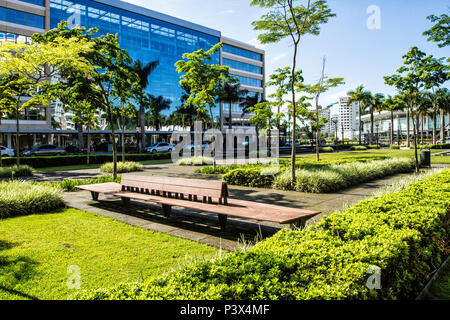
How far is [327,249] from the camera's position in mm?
3156

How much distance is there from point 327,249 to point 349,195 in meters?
7.01

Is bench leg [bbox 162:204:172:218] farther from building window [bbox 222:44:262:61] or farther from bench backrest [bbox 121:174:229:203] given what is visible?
building window [bbox 222:44:262:61]

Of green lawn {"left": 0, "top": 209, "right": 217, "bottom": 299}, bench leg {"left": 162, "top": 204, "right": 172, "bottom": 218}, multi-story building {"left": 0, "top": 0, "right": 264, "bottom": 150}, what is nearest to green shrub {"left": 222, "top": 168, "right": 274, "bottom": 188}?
bench leg {"left": 162, "top": 204, "right": 172, "bottom": 218}

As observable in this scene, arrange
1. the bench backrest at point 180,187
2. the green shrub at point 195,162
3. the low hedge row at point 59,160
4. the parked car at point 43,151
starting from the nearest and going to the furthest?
the bench backrest at point 180,187 < the low hedge row at point 59,160 < the green shrub at point 195,162 < the parked car at point 43,151

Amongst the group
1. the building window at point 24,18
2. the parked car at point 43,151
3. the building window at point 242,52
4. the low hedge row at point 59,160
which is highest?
the building window at point 242,52

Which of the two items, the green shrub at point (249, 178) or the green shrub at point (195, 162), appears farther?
the green shrub at point (195, 162)

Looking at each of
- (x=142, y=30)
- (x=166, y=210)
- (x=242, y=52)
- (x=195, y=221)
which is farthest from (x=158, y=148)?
(x=242, y=52)

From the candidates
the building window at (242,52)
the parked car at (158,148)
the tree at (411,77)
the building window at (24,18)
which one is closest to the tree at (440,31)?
the tree at (411,77)

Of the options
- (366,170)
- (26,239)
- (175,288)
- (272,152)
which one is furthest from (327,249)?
(272,152)

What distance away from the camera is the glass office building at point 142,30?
38219mm

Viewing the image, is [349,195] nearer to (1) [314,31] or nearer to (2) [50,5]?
(1) [314,31]

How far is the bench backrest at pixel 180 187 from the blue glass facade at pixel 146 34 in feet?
142

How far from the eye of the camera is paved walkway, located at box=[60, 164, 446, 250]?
5.67 m

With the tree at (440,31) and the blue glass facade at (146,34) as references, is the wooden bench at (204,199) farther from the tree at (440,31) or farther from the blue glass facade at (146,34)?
the blue glass facade at (146,34)
